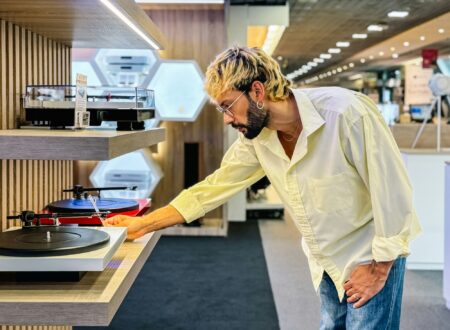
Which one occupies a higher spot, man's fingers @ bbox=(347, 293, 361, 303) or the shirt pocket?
the shirt pocket

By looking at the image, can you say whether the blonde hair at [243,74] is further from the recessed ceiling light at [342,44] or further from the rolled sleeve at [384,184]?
the recessed ceiling light at [342,44]

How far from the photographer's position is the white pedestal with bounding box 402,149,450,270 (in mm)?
5363

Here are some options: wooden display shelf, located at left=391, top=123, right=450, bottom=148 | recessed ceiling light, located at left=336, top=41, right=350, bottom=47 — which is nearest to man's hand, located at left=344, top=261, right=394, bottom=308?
wooden display shelf, located at left=391, top=123, right=450, bottom=148

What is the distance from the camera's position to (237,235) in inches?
275

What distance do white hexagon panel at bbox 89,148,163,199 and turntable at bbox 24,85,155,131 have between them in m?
4.62

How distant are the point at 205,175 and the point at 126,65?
148cm

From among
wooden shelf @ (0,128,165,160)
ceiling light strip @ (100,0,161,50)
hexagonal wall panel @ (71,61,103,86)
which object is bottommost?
wooden shelf @ (0,128,165,160)

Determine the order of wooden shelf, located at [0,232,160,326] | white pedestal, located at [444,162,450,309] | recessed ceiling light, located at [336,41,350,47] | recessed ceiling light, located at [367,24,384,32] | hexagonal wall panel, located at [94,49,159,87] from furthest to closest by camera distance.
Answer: recessed ceiling light, located at [336,41,350,47], recessed ceiling light, located at [367,24,384,32], hexagonal wall panel, located at [94,49,159,87], white pedestal, located at [444,162,450,309], wooden shelf, located at [0,232,160,326]

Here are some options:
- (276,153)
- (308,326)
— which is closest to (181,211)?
(276,153)

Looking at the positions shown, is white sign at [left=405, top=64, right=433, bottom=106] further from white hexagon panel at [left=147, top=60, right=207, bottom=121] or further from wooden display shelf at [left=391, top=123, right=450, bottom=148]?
white hexagon panel at [left=147, top=60, right=207, bottom=121]

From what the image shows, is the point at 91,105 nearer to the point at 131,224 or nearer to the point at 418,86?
the point at 131,224

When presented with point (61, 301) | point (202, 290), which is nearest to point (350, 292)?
point (61, 301)

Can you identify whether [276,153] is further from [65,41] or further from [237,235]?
[237,235]

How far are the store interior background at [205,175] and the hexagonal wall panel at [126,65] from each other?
14 mm
